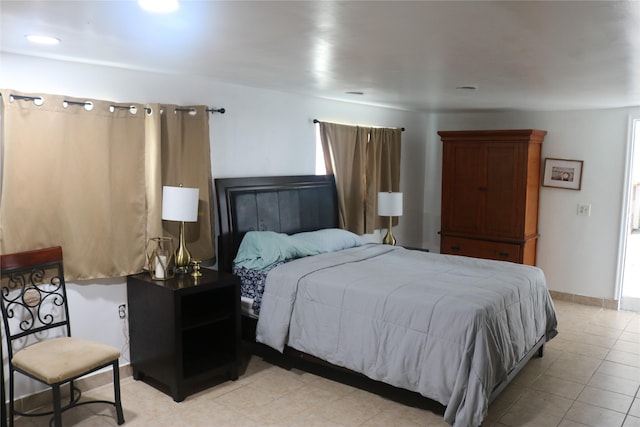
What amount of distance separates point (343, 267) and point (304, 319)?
524mm

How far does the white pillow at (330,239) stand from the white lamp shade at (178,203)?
4.05 feet

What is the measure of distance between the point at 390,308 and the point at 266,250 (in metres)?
1.18

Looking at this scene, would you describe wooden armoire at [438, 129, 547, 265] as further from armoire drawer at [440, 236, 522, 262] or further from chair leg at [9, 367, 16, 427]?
chair leg at [9, 367, 16, 427]

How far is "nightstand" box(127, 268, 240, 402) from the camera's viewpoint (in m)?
3.26

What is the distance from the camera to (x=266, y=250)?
394 cm

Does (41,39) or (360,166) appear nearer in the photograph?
(41,39)

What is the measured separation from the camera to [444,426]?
304 cm

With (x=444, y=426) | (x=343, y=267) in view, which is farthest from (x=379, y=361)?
(x=343, y=267)

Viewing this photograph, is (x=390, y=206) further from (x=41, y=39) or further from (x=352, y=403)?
(x=41, y=39)

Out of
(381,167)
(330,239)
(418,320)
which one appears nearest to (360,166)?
(381,167)

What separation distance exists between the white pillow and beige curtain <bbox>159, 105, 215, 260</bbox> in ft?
2.87

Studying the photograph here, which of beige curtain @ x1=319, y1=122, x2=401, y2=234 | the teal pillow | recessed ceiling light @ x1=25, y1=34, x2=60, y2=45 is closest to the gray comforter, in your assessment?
the teal pillow

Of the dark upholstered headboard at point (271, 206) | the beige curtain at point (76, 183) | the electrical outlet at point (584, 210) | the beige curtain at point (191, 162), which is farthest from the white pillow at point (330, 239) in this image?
the electrical outlet at point (584, 210)

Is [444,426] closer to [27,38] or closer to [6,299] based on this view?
[6,299]
